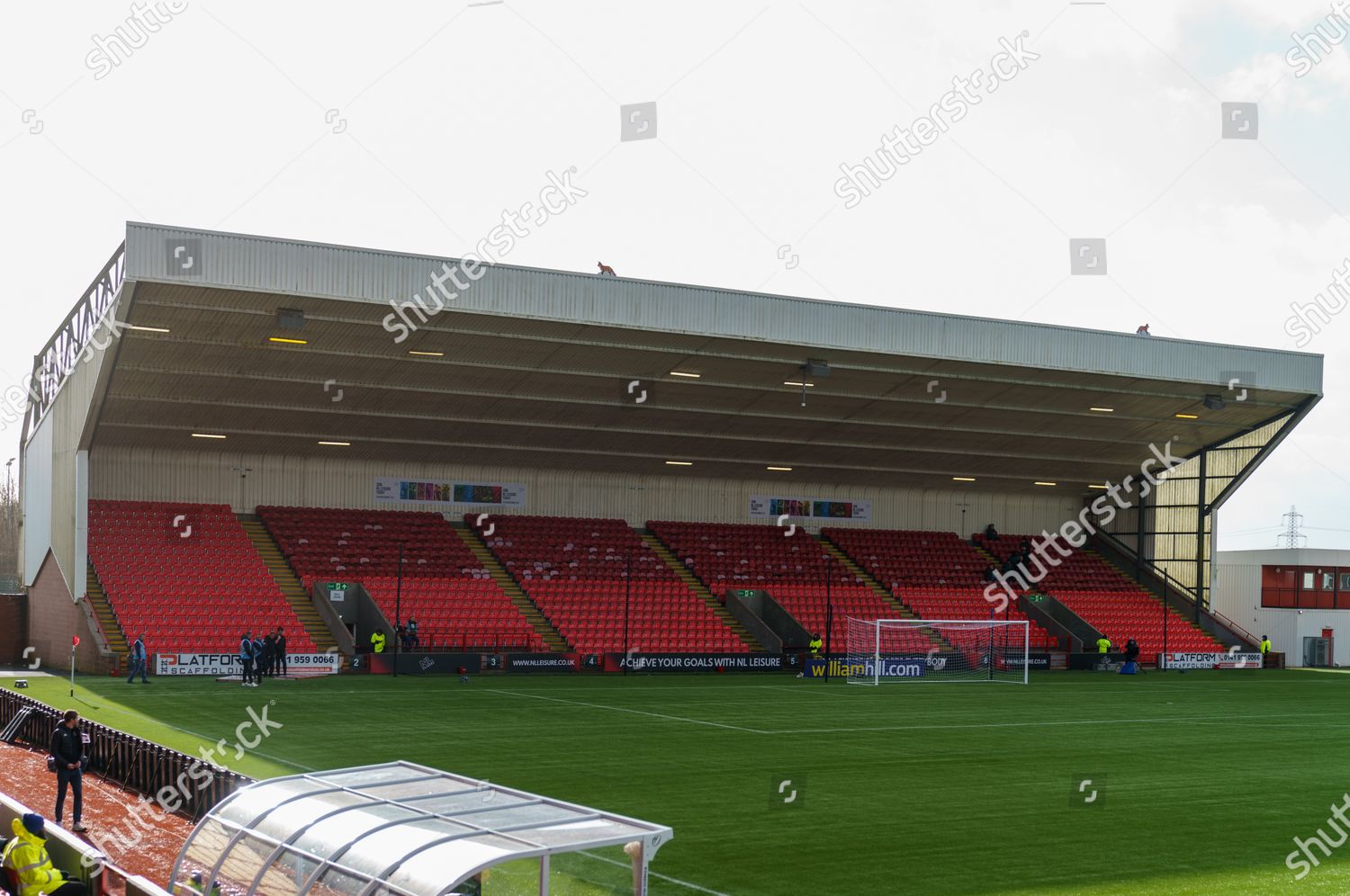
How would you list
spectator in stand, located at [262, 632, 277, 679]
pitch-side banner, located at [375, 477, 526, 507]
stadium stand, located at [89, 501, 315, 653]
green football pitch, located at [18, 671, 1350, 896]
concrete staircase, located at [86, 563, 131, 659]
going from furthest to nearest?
pitch-side banner, located at [375, 477, 526, 507] → stadium stand, located at [89, 501, 315, 653] → concrete staircase, located at [86, 563, 131, 659] → spectator in stand, located at [262, 632, 277, 679] → green football pitch, located at [18, 671, 1350, 896]

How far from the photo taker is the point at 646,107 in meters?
29.8

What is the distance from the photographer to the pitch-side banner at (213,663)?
36562mm

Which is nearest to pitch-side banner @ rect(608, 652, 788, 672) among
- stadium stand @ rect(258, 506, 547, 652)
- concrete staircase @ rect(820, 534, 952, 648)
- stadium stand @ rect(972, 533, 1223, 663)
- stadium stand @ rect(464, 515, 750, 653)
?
stadium stand @ rect(464, 515, 750, 653)

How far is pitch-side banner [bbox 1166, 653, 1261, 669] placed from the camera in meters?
54.4

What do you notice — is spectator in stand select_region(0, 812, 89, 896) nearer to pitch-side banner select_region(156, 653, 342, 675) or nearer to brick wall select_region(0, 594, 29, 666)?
pitch-side banner select_region(156, 653, 342, 675)

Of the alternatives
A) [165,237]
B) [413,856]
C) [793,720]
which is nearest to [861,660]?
[793,720]

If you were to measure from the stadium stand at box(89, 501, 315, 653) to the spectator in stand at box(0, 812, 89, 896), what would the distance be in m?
27.4

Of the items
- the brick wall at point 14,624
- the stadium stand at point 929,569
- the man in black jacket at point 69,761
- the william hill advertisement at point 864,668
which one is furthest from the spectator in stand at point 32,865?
the stadium stand at point 929,569

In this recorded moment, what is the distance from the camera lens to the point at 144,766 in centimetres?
1820

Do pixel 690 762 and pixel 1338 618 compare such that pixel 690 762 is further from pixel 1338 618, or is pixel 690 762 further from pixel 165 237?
pixel 1338 618

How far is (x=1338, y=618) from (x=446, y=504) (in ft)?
128

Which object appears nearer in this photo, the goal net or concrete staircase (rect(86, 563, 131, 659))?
concrete staircase (rect(86, 563, 131, 659))

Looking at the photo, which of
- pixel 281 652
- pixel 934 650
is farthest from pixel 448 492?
pixel 934 650

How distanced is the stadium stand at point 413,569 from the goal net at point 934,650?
36.6 feet
